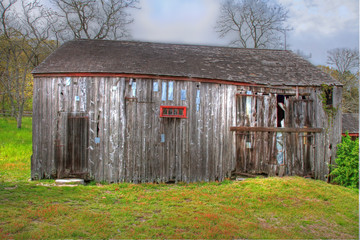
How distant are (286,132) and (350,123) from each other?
6042mm

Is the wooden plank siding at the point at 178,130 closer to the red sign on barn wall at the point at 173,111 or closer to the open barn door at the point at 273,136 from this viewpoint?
the open barn door at the point at 273,136

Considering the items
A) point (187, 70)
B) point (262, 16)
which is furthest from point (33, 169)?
point (262, 16)

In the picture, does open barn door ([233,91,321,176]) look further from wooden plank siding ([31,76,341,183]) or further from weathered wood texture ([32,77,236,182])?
weathered wood texture ([32,77,236,182])

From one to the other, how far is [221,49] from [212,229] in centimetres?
1036

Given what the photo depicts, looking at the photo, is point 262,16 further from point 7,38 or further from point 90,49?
point 7,38

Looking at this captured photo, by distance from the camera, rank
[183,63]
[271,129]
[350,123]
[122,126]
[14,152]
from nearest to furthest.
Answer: [122,126] < [271,129] < [183,63] < [350,123] < [14,152]

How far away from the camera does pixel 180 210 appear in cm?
715

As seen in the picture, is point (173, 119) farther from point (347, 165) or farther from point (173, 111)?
point (347, 165)

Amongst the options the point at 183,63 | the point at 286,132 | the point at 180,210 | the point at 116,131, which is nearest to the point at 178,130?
the point at 116,131

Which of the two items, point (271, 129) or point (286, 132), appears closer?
point (271, 129)

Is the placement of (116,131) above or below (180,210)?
above

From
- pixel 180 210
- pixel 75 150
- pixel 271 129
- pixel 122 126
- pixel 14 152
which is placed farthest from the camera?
pixel 14 152

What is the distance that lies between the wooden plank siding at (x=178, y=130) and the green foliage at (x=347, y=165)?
334mm

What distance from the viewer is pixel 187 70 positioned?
1064cm
